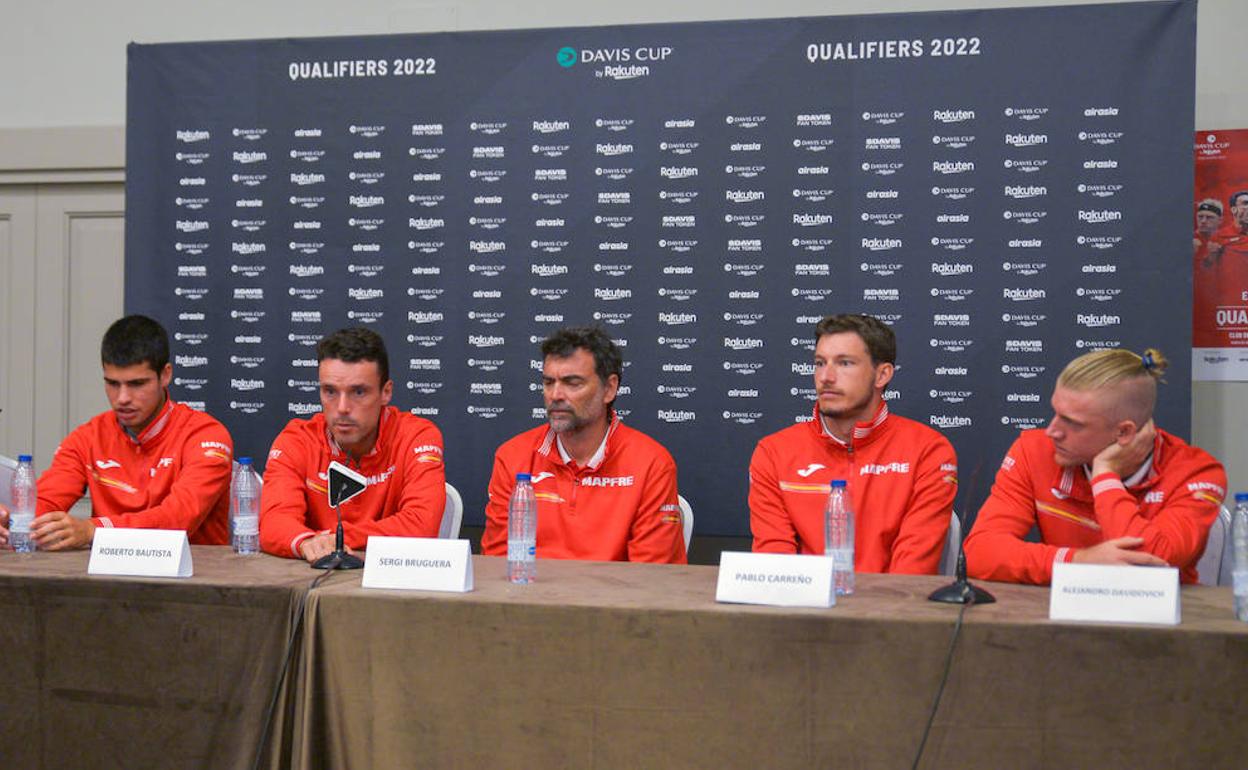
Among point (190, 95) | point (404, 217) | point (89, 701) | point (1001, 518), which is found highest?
point (190, 95)

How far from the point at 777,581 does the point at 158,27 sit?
3587mm

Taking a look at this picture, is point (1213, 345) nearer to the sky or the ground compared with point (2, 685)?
nearer to the sky

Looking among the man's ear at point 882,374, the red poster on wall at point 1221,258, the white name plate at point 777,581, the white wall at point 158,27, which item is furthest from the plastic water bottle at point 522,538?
the red poster on wall at point 1221,258

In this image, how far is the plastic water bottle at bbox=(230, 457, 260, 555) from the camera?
101 inches

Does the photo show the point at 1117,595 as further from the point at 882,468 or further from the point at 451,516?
the point at 451,516

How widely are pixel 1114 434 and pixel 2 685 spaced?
7.58 ft

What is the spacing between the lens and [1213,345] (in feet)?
11.5

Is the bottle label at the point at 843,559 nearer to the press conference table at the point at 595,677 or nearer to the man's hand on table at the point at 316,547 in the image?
the press conference table at the point at 595,677

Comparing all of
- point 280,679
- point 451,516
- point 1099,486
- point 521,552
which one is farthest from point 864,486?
point 280,679

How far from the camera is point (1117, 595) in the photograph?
5.80ft

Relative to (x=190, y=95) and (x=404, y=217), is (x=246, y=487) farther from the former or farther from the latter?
(x=190, y=95)

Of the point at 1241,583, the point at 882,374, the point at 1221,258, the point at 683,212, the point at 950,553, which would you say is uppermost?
the point at 683,212

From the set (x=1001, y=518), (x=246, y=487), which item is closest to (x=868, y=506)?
(x=1001, y=518)

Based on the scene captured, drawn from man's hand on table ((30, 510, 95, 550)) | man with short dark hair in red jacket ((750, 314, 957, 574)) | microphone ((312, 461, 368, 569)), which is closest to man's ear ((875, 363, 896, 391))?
man with short dark hair in red jacket ((750, 314, 957, 574))
